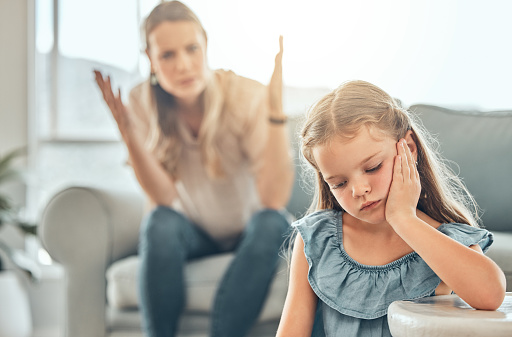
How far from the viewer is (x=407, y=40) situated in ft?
8.08

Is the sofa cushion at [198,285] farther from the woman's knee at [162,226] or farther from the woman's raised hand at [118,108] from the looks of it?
the woman's raised hand at [118,108]

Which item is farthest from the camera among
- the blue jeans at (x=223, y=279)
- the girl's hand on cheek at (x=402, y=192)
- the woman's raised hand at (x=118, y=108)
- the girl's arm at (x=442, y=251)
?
the woman's raised hand at (x=118, y=108)

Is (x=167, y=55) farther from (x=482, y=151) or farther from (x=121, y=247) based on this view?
(x=482, y=151)

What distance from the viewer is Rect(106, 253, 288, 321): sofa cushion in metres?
1.53

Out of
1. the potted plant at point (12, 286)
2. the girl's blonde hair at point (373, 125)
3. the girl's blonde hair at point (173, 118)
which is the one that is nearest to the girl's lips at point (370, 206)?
the girl's blonde hair at point (373, 125)

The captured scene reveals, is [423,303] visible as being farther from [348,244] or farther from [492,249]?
[492,249]

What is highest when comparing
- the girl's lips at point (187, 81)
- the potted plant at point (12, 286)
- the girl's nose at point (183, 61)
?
the girl's nose at point (183, 61)

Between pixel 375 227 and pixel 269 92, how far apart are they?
914 mm

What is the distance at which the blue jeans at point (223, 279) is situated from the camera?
4.88 ft

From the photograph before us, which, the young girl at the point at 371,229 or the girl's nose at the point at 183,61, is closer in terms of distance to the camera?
the young girl at the point at 371,229

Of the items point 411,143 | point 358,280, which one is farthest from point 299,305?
point 411,143

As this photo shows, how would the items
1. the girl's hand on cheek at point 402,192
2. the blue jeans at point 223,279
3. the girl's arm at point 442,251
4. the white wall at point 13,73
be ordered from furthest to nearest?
1. the white wall at point 13,73
2. the blue jeans at point 223,279
3. the girl's hand on cheek at point 402,192
4. the girl's arm at point 442,251

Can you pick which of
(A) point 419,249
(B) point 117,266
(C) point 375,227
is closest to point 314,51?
(B) point 117,266

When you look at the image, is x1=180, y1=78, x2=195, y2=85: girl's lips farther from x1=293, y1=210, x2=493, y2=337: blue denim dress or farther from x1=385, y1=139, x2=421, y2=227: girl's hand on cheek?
x1=385, y1=139, x2=421, y2=227: girl's hand on cheek
